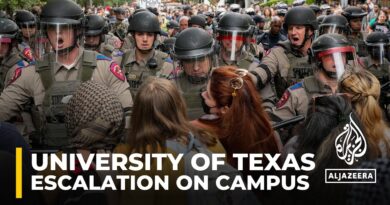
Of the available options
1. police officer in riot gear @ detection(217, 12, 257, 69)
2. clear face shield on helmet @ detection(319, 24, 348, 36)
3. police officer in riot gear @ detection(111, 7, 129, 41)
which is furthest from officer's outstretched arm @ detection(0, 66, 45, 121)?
police officer in riot gear @ detection(111, 7, 129, 41)

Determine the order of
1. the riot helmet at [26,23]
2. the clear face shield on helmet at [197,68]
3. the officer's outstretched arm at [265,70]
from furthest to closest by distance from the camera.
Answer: the riot helmet at [26,23] → the officer's outstretched arm at [265,70] → the clear face shield on helmet at [197,68]

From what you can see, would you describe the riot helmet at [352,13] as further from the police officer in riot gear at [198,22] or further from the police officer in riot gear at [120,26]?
the police officer in riot gear at [120,26]

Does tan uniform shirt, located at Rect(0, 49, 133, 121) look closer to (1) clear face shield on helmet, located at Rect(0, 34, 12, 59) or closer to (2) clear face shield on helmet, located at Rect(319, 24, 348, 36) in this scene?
(1) clear face shield on helmet, located at Rect(0, 34, 12, 59)

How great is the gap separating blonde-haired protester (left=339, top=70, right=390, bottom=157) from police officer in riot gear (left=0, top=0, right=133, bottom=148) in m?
1.73

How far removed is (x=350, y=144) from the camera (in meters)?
3.19

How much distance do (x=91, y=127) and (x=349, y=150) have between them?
1.36 m

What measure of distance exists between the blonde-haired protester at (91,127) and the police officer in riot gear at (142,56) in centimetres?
391

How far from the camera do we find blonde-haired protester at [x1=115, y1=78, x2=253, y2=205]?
2682 mm

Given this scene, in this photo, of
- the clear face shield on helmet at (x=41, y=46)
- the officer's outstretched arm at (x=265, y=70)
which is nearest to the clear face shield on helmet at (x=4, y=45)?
the clear face shield on helmet at (x=41, y=46)

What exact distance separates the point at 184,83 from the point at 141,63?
6.45ft

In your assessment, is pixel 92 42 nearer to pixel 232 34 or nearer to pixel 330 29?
pixel 232 34

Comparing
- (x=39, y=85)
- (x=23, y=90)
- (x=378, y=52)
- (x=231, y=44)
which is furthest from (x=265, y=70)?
(x=378, y=52)

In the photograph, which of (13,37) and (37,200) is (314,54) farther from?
(13,37)

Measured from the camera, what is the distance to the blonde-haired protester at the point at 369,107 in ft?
11.1
